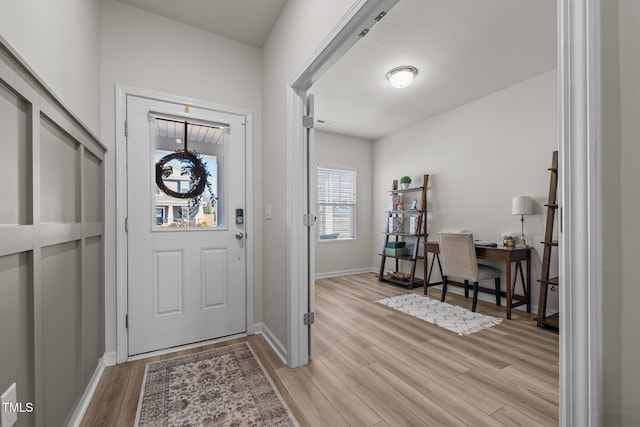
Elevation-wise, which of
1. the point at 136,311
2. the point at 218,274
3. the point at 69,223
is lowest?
the point at 136,311

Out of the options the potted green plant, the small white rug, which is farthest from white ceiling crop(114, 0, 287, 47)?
the small white rug

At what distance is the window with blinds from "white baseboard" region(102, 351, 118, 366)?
3.41m

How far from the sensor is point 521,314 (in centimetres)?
314

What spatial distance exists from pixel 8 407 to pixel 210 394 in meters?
1.03

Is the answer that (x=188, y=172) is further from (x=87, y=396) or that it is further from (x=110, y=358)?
(x=87, y=396)

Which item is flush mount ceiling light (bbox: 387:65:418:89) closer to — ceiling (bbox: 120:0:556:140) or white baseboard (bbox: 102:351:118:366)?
ceiling (bbox: 120:0:556:140)

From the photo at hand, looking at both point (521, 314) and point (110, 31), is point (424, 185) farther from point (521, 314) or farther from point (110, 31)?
point (110, 31)

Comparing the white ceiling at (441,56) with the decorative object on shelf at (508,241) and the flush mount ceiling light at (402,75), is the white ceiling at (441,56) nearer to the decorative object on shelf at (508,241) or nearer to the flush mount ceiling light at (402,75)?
the flush mount ceiling light at (402,75)

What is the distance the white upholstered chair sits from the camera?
314 centimetres

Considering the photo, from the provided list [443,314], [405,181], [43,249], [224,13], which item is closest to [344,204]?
[405,181]

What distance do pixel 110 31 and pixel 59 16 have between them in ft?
3.04

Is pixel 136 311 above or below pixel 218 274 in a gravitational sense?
below

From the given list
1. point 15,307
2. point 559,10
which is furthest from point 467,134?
point 15,307

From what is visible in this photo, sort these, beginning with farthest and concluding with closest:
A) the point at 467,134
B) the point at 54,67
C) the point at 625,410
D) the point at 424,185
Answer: the point at 424,185, the point at 467,134, the point at 54,67, the point at 625,410
